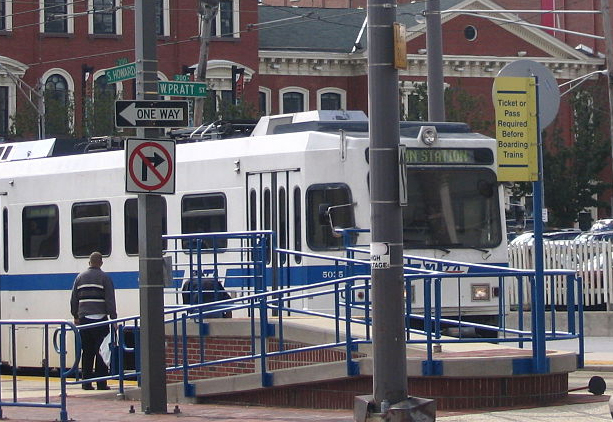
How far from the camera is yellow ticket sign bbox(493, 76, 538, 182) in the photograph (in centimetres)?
1275

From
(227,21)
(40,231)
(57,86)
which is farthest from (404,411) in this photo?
(227,21)

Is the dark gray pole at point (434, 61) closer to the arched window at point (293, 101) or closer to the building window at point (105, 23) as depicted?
the building window at point (105, 23)

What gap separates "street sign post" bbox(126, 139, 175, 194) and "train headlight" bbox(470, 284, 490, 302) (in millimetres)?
5434

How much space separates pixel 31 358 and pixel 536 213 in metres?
8.29

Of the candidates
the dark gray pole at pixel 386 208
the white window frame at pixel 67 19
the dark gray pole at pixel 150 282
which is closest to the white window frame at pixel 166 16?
the white window frame at pixel 67 19

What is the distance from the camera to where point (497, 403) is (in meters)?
13.3

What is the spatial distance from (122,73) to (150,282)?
90.8 inches

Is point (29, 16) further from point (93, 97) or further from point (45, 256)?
point (45, 256)

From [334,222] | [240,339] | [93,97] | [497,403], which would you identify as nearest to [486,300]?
[334,222]

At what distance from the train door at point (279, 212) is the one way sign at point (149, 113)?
12.3 ft

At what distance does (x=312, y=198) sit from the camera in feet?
59.6

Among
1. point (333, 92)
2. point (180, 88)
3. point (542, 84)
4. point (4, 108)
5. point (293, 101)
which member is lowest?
point (542, 84)

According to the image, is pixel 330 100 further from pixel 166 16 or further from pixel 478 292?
pixel 478 292

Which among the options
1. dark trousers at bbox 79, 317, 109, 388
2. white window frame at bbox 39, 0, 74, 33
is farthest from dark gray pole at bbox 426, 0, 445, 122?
white window frame at bbox 39, 0, 74, 33
